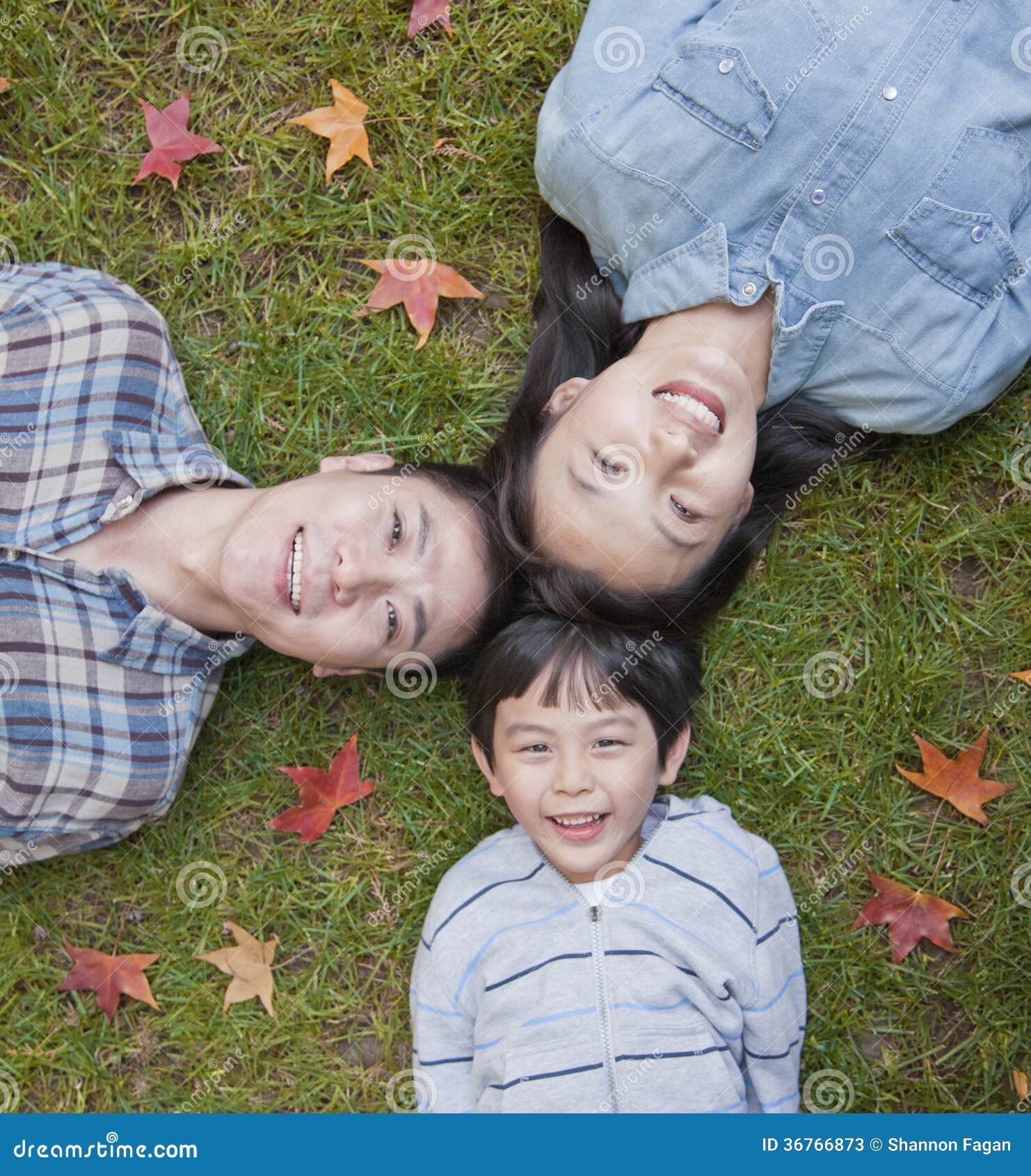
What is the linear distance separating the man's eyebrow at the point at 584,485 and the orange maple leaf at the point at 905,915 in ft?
4.99

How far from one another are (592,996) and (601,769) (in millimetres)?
632

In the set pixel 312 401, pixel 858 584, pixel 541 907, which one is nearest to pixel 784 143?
pixel 858 584

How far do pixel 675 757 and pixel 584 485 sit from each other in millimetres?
882

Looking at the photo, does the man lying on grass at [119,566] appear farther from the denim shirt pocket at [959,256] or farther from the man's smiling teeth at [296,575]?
the denim shirt pocket at [959,256]

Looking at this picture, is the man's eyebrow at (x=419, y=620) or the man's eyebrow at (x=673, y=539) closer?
the man's eyebrow at (x=673, y=539)

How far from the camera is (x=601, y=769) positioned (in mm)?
2539

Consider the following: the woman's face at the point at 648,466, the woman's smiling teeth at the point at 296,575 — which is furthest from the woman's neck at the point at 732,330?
the woman's smiling teeth at the point at 296,575

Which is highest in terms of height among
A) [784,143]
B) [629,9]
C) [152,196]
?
[629,9]

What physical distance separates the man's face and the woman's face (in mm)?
282

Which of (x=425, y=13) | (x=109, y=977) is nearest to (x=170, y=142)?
(x=425, y=13)

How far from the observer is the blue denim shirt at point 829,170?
98.7 inches

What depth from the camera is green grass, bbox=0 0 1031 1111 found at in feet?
9.71

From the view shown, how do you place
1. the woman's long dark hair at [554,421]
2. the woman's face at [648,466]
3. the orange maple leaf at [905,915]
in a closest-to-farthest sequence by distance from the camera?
the woman's face at [648,466] → the woman's long dark hair at [554,421] → the orange maple leaf at [905,915]

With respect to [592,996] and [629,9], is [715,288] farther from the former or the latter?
[592,996]
